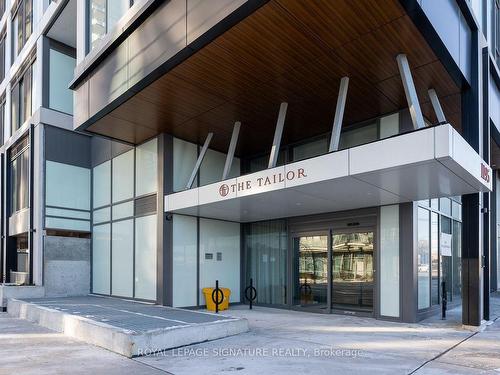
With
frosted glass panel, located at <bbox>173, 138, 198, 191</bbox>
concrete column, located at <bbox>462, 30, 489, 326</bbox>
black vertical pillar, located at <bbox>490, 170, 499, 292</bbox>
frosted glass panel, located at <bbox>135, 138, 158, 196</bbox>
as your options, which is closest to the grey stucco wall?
frosted glass panel, located at <bbox>135, 138, 158, 196</bbox>

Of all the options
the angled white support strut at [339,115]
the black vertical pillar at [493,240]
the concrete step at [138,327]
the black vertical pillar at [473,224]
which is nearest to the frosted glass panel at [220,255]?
the concrete step at [138,327]

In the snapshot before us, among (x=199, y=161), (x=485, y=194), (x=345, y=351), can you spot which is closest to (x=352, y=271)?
(x=485, y=194)

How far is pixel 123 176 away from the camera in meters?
16.2

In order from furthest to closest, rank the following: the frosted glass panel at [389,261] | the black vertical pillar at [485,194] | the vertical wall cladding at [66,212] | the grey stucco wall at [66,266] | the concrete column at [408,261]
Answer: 1. the vertical wall cladding at [66,212]
2. the grey stucco wall at [66,266]
3. the frosted glass panel at [389,261]
4. the black vertical pillar at [485,194]
5. the concrete column at [408,261]

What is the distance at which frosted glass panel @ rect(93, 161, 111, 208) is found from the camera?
17.2 m

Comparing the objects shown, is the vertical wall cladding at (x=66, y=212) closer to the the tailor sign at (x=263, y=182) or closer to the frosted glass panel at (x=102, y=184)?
the frosted glass panel at (x=102, y=184)

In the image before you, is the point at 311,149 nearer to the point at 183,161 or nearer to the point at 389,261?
the point at 183,161

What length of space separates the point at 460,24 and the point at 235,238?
365 inches

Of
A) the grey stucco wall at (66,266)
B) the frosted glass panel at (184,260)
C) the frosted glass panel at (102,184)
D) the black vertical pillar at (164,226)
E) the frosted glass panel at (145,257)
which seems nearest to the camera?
the black vertical pillar at (164,226)

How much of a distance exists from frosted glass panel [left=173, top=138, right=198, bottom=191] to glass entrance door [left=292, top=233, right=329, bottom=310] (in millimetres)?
3916

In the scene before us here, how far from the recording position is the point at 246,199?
11.2 meters

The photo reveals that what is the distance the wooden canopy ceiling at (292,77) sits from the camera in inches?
311

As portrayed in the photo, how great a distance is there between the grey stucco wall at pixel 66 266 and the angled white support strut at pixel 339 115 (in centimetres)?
1171

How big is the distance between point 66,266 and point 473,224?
13744mm
